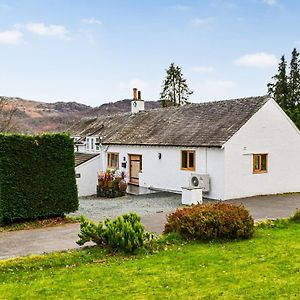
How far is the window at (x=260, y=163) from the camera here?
83.5 ft

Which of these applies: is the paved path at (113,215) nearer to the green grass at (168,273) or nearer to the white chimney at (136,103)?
the green grass at (168,273)

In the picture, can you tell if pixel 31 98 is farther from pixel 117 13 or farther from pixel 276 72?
pixel 117 13

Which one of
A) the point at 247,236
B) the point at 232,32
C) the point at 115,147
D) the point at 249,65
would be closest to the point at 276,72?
the point at 249,65

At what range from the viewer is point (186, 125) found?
28406 mm

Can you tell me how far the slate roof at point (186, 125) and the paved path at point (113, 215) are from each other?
3.66m

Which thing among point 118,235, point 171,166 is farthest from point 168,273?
point 171,166

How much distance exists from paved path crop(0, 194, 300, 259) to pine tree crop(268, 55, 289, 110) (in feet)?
102

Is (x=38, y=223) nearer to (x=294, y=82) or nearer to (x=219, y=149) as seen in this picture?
(x=219, y=149)

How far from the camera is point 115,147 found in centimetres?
3253

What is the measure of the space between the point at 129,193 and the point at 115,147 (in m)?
4.52

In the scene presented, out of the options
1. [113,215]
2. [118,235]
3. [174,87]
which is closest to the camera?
[118,235]

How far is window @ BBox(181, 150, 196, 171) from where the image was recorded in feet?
85.0

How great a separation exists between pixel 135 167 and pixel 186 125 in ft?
16.6

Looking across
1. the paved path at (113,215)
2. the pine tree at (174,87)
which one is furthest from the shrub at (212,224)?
the pine tree at (174,87)
